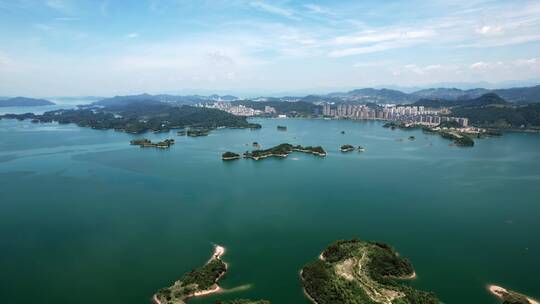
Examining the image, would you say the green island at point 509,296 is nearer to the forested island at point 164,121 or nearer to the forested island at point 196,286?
the forested island at point 196,286

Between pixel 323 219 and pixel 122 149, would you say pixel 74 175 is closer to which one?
pixel 122 149

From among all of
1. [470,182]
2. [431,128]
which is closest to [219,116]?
[431,128]

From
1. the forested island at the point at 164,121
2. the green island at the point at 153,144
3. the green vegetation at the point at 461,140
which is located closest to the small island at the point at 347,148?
the green vegetation at the point at 461,140

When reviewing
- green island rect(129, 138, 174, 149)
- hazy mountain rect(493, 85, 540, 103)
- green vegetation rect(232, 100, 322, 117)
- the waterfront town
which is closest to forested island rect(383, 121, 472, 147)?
the waterfront town

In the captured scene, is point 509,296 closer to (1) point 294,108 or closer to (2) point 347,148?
(2) point 347,148

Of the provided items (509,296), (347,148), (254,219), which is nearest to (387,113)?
(347,148)
